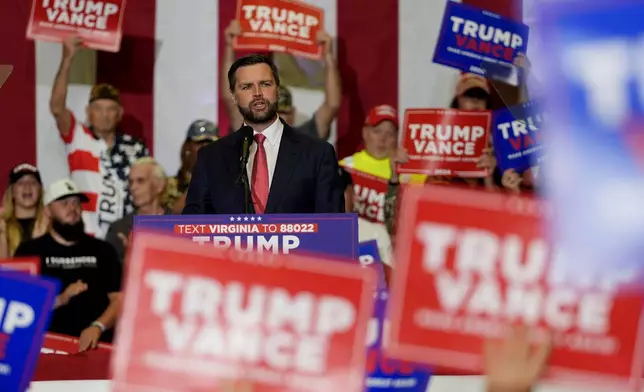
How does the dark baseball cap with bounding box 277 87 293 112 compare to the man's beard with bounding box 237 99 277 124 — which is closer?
the man's beard with bounding box 237 99 277 124

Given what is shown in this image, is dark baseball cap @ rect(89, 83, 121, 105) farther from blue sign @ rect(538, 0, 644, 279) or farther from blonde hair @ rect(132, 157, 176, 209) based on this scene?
blue sign @ rect(538, 0, 644, 279)

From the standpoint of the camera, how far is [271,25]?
217 inches

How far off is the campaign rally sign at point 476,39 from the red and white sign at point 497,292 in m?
3.82

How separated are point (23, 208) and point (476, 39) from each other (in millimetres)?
2250

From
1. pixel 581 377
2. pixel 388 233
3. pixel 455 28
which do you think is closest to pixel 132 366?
pixel 581 377

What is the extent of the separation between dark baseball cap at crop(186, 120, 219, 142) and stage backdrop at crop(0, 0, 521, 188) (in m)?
0.68

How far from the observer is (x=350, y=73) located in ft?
20.9

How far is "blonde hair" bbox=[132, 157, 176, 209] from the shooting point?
17.5ft

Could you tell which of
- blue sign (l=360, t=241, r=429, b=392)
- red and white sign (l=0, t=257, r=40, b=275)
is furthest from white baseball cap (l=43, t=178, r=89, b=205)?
blue sign (l=360, t=241, r=429, b=392)

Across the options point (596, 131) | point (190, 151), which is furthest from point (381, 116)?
point (596, 131)

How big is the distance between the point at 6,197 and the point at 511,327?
4077mm

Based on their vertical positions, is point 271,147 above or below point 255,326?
above

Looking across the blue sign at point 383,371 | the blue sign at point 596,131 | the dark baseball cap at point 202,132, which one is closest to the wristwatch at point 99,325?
the dark baseball cap at point 202,132

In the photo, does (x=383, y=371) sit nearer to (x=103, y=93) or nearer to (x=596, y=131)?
(x=596, y=131)
